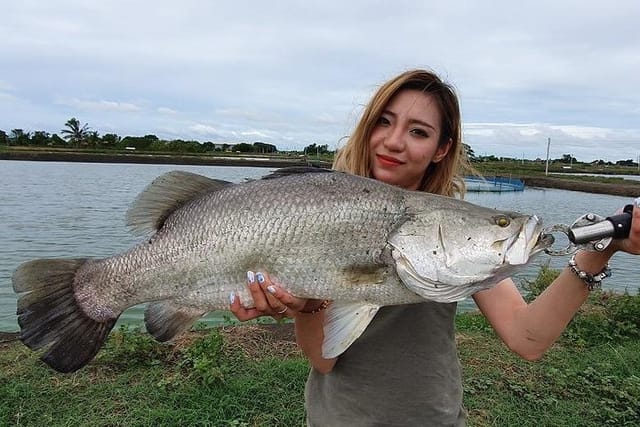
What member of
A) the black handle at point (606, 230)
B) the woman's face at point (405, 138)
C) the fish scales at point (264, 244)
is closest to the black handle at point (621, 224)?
the black handle at point (606, 230)

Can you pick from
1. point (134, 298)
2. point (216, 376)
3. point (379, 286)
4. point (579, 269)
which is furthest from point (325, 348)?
point (216, 376)

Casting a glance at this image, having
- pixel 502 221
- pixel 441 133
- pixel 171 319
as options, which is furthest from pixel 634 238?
pixel 171 319

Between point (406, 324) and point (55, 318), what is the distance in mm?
1597

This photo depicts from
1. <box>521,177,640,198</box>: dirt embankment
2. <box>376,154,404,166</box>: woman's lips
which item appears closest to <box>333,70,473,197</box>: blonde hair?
<box>376,154,404,166</box>: woman's lips

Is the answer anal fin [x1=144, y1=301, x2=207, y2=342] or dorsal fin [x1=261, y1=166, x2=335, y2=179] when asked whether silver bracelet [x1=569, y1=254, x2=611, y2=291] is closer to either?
dorsal fin [x1=261, y1=166, x2=335, y2=179]

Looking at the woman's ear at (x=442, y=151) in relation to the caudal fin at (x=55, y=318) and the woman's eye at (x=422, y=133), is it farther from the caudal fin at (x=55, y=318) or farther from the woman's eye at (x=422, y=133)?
the caudal fin at (x=55, y=318)

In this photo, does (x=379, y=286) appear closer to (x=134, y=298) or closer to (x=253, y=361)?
(x=134, y=298)

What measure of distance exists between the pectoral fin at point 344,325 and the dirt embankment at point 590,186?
47.2 m

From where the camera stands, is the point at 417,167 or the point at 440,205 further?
the point at 417,167

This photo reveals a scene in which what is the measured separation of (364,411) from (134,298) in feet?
3.82

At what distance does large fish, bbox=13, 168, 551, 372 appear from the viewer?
88.8 inches

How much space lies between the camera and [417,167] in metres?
2.73

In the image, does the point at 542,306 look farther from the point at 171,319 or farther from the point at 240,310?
the point at 171,319

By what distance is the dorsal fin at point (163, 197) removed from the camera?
2.60m
